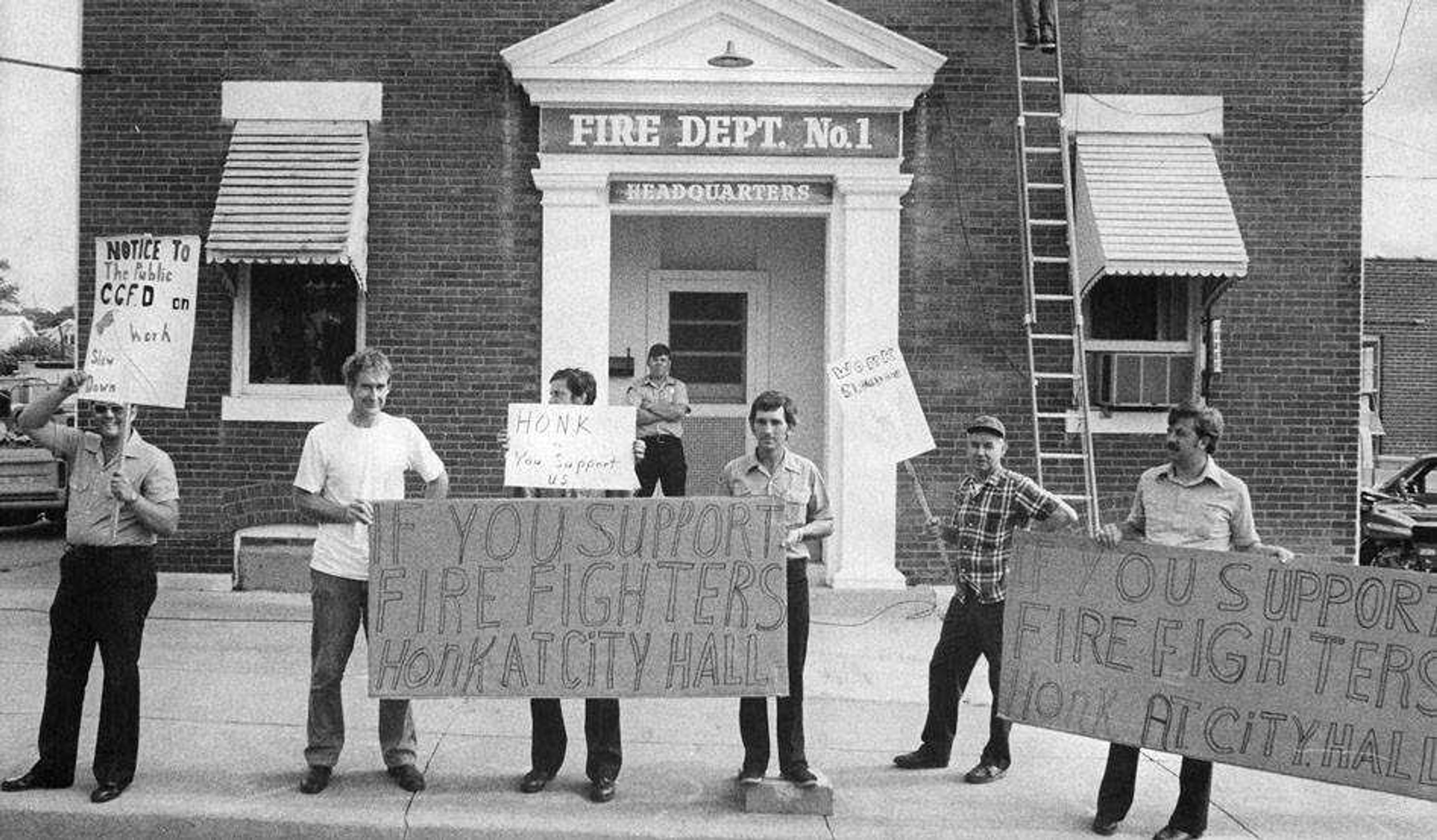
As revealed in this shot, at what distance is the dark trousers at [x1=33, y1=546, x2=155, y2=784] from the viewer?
209 inches

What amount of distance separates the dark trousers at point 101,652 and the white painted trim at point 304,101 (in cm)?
543

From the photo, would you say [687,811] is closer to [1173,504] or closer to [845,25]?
[1173,504]

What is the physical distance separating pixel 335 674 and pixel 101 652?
0.97 m

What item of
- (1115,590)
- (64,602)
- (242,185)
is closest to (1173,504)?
(1115,590)

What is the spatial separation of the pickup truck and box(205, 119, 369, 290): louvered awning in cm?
559

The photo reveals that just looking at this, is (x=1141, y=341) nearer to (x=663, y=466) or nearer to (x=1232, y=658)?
(x=663, y=466)

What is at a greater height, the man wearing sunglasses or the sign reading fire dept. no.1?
the sign reading fire dept. no.1

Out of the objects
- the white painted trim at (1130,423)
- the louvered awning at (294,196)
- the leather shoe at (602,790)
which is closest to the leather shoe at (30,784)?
the leather shoe at (602,790)

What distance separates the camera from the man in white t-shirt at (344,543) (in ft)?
18.0

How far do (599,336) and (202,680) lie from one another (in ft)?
13.1

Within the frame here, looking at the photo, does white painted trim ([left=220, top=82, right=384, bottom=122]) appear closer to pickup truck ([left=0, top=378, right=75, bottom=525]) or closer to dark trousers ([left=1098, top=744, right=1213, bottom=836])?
pickup truck ([left=0, top=378, right=75, bottom=525])

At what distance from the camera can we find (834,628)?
928 centimetres

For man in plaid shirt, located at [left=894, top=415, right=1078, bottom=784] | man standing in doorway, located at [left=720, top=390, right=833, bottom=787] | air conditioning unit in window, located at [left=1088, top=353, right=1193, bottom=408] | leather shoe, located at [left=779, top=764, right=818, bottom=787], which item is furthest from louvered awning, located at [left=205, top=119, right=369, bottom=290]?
air conditioning unit in window, located at [left=1088, top=353, right=1193, bottom=408]

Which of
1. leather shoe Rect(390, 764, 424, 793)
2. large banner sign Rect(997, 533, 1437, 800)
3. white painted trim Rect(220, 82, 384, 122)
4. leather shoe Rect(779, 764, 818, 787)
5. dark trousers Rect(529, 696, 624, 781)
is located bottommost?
leather shoe Rect(390, 764, 424, 793)
